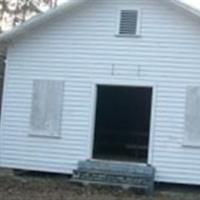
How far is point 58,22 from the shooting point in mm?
17328

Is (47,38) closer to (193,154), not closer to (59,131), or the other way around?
(59,131)

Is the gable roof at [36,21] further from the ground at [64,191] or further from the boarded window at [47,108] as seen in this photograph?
the ground at [64,191]

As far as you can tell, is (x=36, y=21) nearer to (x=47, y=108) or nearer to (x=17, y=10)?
(x=47, y=108)

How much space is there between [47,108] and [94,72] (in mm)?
1465

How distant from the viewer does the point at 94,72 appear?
55.8 ft

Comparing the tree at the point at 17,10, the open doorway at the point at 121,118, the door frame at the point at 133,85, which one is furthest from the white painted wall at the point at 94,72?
the tree at the point at 17,10

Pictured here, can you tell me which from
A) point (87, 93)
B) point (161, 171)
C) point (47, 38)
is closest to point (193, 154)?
point (161, 171)

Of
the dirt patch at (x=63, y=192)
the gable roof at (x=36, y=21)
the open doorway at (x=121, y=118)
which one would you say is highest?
the gable roof at (x=36, y=21)

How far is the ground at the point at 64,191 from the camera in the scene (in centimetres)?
1458

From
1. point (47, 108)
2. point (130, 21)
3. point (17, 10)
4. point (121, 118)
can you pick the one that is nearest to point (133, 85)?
point (130, 21)

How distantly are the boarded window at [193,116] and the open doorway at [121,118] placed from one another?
458cm

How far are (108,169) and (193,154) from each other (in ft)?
6.61

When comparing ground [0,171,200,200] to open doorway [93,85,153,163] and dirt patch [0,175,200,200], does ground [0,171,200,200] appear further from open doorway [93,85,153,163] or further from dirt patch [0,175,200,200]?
open doorway [93,85,153,163]

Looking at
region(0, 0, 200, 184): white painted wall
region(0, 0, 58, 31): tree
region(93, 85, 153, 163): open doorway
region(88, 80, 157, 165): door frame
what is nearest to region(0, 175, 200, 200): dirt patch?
region(0, 0, 200, 184): white painted wall
